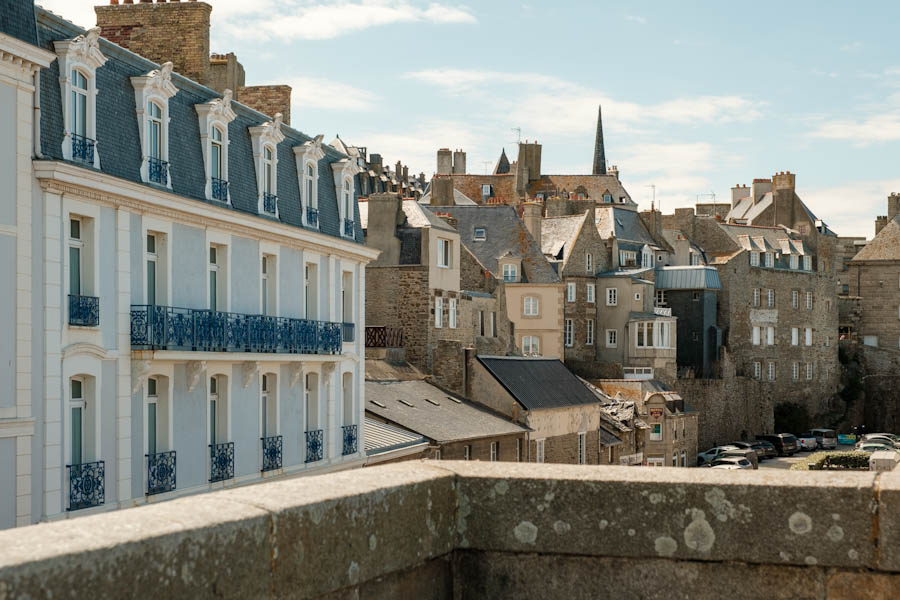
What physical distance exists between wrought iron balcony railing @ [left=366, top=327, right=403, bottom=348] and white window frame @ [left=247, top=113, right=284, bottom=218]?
1790 centimetres

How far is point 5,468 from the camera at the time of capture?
16.6m

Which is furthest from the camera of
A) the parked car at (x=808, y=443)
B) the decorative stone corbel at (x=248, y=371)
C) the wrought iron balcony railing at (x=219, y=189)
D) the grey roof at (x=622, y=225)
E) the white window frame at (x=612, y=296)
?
the grey roof at (x=622, y=225)

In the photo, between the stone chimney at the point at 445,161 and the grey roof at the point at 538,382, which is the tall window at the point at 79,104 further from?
the stone chimney at the point at 445,161

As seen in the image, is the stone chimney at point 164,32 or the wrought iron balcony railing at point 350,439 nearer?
the stone chimney at point 164,32

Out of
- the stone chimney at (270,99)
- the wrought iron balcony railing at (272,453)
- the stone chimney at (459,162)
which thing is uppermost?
the stone chimney at (459,162)

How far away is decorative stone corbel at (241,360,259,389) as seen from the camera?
945 inches

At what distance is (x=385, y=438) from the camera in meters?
32.0

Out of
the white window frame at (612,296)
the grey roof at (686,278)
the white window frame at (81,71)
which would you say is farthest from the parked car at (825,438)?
the white window frame at (81,71)

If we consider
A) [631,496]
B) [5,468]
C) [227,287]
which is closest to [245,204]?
[227,287]

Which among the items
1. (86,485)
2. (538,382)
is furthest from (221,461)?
(538,382)

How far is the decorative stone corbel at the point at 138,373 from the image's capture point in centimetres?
1988

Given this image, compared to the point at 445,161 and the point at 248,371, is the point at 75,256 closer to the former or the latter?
the point at 248,371

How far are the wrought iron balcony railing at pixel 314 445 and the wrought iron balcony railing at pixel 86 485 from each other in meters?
8.58

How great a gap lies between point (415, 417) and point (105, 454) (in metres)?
17.7
